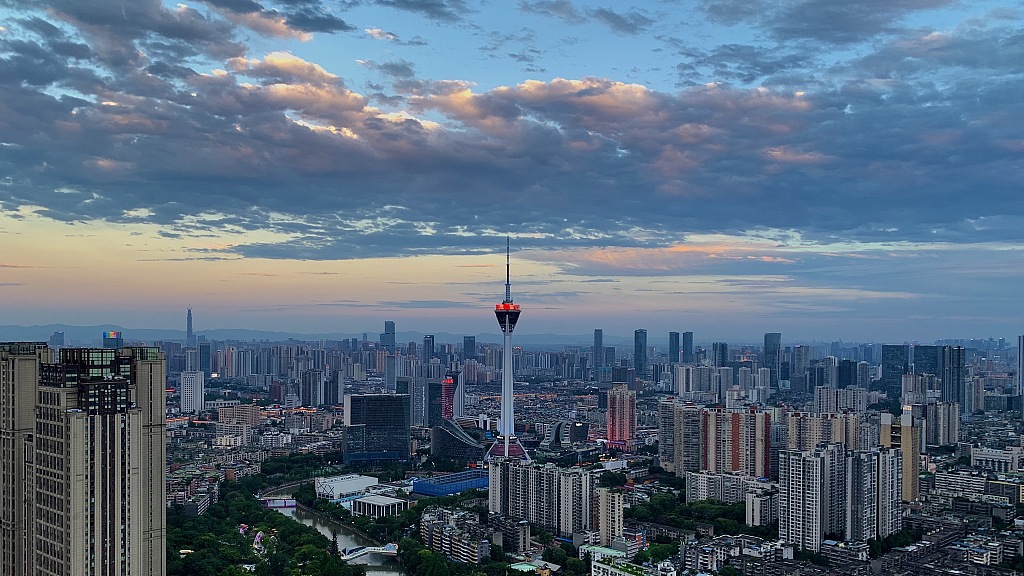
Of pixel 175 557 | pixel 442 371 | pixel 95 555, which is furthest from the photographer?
pixel 442 371

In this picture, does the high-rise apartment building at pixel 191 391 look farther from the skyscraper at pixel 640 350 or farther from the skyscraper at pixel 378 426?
the skyscraper at pixel 640 350

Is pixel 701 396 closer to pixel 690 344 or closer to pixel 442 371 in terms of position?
pixel 442 371

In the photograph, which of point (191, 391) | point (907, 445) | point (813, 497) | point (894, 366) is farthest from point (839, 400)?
point (191, 391)

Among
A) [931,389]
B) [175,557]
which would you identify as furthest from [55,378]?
[931,389]

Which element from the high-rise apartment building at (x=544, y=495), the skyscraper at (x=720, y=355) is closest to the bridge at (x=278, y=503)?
the high-rise apartment building at (x=544, y=495)

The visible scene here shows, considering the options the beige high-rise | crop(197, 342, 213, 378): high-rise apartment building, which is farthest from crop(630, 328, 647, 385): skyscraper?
the beige high-rise

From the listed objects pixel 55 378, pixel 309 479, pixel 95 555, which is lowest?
pixel 309 479
